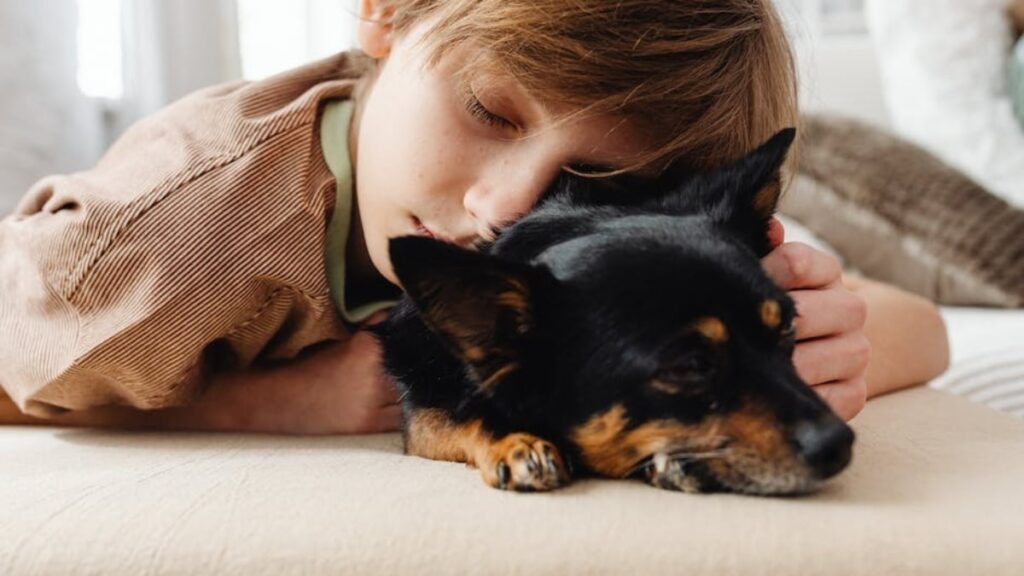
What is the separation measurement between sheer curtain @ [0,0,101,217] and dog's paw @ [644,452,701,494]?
1.44 metres

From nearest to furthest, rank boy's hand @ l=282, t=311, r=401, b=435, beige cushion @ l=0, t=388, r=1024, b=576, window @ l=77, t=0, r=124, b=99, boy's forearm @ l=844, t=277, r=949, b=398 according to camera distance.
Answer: beige cushion @ l=0, t=388, r=1024, b=576 → boy's hand @ l=282, t=311, r=401, b=435 → boy's forearm @ l=844, t=277, r=949, b=398 → window @ l=77, t=0, r=124, b=99

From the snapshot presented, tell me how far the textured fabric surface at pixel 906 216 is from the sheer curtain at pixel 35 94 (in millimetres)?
1578

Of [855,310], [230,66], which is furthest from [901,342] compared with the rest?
[230,66]

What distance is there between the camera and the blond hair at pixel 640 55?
115 centimetres

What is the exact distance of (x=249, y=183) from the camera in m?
1.25

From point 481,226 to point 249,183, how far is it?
1.00ft

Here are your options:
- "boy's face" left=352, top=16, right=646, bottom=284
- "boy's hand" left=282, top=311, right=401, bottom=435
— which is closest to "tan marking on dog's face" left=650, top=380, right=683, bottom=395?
→ "boy's face" left=352, top=16, right=646, bottom=284

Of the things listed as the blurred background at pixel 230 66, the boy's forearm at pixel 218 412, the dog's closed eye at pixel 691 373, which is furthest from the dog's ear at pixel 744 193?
the blurred background at pixel 230 66

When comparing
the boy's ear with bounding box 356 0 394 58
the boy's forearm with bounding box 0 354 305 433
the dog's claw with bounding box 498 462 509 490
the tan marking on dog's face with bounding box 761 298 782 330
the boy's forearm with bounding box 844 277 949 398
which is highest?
the boy's ear with bounding box 356 0 394 58

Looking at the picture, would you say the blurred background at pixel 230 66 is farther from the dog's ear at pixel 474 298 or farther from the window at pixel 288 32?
the dog's ear at pixel 474 298

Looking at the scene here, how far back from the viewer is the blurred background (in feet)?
6.30

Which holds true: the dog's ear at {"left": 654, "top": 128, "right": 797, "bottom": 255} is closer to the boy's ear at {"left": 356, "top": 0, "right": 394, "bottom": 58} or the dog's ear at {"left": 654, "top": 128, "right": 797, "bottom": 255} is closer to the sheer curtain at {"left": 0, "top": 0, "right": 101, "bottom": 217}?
the boy's ear at {"left": 356, "top": 0, "right": 394, "bottom": 58}

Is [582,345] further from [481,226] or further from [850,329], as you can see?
[850,329]

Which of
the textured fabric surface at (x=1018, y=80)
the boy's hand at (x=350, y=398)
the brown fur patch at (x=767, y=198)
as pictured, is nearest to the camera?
the brown fur patch at (x=767, y=198)
